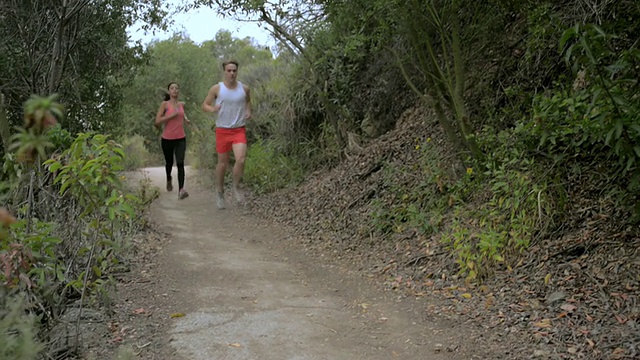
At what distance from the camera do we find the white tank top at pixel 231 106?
8969mm

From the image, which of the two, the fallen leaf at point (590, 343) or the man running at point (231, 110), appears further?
the man running at point (231, 110)

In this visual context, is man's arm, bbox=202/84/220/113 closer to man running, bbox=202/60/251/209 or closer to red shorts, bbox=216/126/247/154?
man running, bbox=202/60/251/209

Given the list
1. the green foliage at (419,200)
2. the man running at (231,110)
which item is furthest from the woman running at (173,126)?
the green foliage at (419,200)

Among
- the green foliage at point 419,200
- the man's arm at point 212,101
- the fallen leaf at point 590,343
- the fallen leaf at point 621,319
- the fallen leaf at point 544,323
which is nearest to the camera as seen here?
the fallen leaf at point 590,343

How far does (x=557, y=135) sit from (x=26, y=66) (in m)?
7.01

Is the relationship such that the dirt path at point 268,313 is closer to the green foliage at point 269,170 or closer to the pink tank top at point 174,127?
the pink tank top at point 174,127

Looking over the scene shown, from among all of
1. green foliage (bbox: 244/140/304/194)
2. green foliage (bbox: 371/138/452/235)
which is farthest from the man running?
green foliage (bbox: 371/138/452/235)

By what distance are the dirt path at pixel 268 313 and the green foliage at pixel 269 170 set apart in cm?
403

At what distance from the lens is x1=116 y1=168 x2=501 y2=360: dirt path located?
412 centimetres

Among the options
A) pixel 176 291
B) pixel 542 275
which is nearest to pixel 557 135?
pixel 542 275

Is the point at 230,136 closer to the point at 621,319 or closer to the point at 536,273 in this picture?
the point at 536,273

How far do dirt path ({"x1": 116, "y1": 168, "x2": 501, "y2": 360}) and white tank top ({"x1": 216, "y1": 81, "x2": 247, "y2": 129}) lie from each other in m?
2.38

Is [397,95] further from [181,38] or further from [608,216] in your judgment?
[181,38]

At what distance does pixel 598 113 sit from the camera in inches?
160
